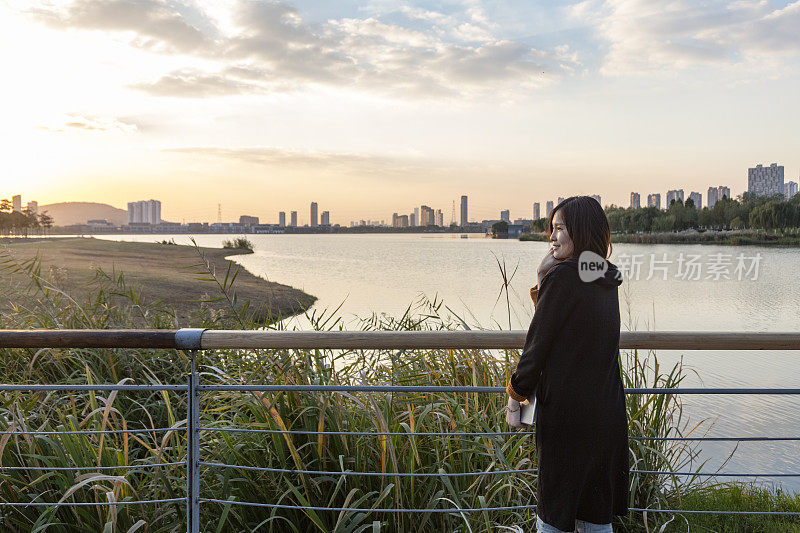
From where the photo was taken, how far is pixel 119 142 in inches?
774

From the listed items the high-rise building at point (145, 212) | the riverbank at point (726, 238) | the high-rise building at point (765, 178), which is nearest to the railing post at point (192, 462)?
the riverbank at point (726, 238)

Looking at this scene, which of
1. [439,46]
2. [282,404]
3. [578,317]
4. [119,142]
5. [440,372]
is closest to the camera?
[578,317]

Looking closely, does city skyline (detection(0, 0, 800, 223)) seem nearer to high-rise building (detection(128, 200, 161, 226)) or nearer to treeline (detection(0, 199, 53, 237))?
treeline (detection(0, 199, 53, 237))

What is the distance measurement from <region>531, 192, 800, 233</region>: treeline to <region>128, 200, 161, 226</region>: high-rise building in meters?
83.1

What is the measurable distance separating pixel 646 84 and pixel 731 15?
11.6ft

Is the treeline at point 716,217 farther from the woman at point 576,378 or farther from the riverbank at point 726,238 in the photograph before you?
the woman at point 576,378

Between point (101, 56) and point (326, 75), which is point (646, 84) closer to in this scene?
point (326, 75)

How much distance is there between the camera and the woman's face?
5.49 feet

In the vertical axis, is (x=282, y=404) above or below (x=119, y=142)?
below

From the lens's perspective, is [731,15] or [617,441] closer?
[617,441]

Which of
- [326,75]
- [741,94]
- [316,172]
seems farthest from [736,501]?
[316,172]

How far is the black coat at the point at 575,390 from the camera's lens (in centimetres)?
161

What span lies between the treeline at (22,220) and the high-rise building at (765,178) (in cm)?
12859

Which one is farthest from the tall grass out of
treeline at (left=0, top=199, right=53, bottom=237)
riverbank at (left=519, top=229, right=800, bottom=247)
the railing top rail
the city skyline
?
treeline at (left=0, top=199, right=53, bottom=237)
